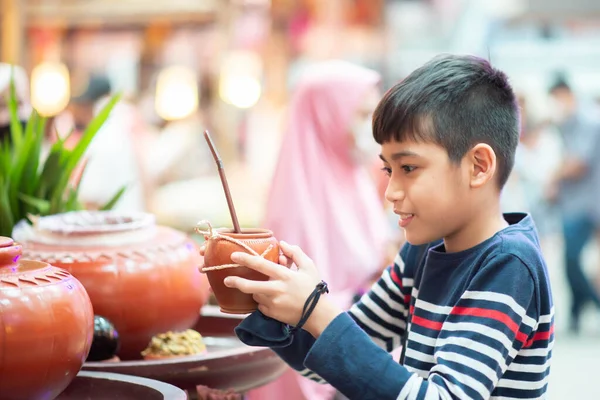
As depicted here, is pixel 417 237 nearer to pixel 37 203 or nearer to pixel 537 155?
pixel 37 203

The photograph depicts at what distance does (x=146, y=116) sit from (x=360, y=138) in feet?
16.3

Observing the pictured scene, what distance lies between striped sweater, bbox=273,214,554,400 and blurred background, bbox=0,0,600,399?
171 inches

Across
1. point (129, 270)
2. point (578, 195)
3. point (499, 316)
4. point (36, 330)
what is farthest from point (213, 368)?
point (578, 195)

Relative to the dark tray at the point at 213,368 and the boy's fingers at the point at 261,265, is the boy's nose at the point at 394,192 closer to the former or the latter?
the boy's fingers at the point at 261,265

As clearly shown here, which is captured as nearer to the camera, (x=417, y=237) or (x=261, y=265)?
(x=261, y=265)

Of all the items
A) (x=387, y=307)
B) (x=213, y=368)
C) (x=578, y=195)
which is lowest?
(x=578, y=195)

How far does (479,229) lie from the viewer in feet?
5.25

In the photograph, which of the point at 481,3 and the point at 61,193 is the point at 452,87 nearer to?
the point at 61,193

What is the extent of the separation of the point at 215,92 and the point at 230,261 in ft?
21.9

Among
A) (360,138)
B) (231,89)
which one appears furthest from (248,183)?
(360,138)

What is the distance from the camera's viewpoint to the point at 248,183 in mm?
7301

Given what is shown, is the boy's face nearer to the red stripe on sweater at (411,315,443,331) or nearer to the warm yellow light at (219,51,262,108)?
the red stripe on sweater at (411,315,443,331)

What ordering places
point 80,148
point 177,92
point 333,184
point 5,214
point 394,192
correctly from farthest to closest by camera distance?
point 177,92, point 333,184, point 80,148, point 5,214, point 394,192

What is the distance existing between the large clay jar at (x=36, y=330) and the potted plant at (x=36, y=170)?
2.89 feet
